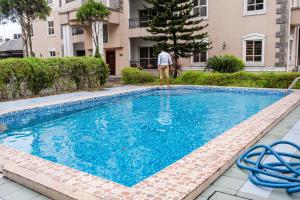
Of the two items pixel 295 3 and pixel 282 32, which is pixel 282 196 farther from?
pixel 295 3

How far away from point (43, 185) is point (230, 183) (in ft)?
7.25

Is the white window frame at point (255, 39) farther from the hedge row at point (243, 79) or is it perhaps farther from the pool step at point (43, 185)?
the pool step at point (43, 185)

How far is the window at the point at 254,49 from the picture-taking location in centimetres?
1788

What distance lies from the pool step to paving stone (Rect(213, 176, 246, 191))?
1499 millimetres

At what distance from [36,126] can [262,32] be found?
14630 millimetres

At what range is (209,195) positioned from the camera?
330 cm

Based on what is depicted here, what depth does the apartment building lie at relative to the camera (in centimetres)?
1731

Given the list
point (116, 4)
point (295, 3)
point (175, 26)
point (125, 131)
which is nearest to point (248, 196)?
point (125, 131)

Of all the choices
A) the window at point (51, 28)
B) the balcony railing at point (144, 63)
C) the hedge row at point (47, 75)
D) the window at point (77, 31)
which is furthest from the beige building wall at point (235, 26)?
the window at point (51, 28)

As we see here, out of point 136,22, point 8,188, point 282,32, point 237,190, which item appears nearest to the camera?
point 237,190

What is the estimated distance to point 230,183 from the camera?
11.7 ft

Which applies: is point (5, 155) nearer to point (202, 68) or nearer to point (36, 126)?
point (36, 126)

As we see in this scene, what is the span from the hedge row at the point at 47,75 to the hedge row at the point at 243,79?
15.0ft

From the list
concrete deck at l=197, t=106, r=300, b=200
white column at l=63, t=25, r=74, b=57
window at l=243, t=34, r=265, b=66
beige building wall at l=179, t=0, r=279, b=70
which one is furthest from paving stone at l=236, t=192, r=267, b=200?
white column at l=63, t=25, r=74, b=57
